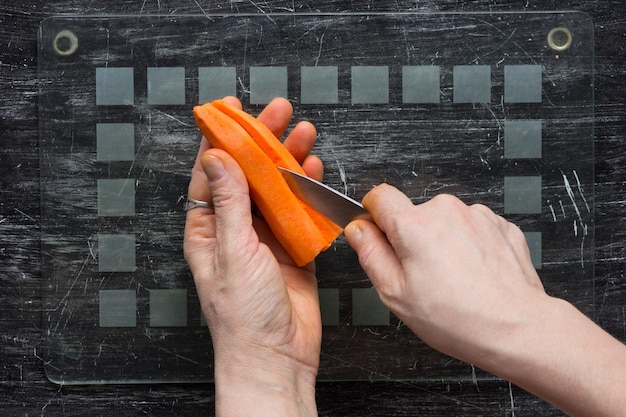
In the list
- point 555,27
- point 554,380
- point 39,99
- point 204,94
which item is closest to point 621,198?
point 555,27

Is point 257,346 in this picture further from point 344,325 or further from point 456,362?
point 456,362

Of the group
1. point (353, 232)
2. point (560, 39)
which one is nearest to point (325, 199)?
point (353, 232)

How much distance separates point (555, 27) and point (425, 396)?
0.62 m

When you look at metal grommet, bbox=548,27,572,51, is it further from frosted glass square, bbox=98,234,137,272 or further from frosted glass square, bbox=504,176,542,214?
frosted glass square, bbox=98,234,137,272

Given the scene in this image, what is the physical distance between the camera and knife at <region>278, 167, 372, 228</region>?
2.53ft

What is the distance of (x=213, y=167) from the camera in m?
0.76

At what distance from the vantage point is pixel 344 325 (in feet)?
3.03

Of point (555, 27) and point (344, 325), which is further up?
point (555, 27)

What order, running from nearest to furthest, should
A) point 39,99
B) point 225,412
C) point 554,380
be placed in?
point 554,380 → point 225,412 → point 39,99

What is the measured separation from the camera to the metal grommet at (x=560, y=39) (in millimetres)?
927

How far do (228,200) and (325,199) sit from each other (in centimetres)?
13

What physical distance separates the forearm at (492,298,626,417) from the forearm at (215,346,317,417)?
278 mm

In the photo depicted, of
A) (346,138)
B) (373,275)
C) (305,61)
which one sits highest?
(305,61)

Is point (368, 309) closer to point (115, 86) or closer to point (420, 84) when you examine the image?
point (420, 84)
